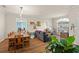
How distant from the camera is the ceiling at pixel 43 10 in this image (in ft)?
5.30

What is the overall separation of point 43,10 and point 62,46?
56cm

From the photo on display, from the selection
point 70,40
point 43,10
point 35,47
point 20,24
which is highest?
point 43,10

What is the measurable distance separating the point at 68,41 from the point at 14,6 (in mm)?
869

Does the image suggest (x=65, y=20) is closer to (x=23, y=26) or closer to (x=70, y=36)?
(x=70, y=36)

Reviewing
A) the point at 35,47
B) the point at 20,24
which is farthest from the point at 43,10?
the point at 35,47

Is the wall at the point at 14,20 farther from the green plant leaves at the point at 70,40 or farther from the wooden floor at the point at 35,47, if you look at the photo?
the green plant leaves at the point at 70,40

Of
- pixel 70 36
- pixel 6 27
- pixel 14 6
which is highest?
pixel 14 6

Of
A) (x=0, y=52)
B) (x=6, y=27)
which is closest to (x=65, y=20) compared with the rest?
(x=6, y=27)

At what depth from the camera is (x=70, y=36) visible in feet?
5.45

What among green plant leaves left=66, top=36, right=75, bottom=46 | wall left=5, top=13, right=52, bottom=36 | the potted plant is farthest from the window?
green plant leaves left=66, top=36, right=75, bottom=46

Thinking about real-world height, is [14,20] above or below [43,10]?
below

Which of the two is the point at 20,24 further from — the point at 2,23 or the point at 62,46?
the point at 62,46

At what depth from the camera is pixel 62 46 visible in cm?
168

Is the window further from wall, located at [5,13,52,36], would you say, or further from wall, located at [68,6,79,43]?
wall, located at [68,6,79,43]
